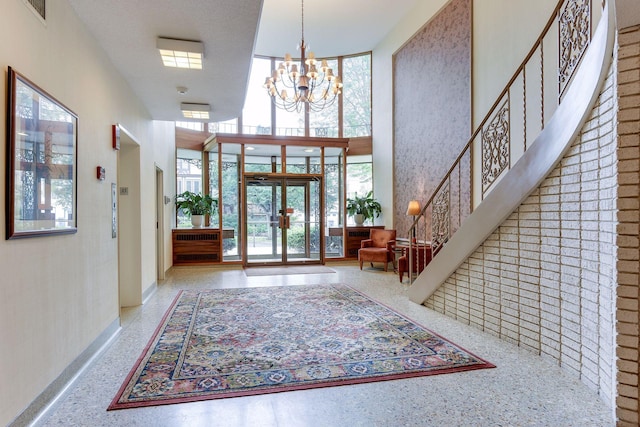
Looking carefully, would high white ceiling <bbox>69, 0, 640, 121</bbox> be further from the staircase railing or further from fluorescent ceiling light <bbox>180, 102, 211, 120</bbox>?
the staircase railing

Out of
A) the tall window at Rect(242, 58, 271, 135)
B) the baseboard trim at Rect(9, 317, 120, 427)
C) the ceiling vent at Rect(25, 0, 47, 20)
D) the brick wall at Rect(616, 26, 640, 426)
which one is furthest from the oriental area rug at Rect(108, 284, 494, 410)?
the tall window at Rect(242, 58, 271, 135)

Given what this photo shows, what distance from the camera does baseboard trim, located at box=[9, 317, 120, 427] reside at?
2089mm

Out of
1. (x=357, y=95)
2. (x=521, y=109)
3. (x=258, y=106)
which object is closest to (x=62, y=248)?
(x=521, y=109)

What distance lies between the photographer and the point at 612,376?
2.20m

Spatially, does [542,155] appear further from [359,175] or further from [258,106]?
[258,106]

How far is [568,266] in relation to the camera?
2.79m

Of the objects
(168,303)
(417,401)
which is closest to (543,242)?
(417,401)

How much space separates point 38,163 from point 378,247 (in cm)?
689

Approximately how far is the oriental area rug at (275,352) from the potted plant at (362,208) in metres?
4.34

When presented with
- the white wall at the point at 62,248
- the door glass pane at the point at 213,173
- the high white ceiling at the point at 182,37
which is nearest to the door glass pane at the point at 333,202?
the door glass pane at the point at 213,173

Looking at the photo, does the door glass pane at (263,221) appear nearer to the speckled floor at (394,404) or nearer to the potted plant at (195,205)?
the potted plant at (195,205)

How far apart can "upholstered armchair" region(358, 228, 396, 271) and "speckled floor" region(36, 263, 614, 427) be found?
174 inches

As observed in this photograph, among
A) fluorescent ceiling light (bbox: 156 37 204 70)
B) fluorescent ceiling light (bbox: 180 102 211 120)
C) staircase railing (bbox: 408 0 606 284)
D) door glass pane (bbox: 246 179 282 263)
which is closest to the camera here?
staircase railing (bbox: 408 0 606 284)

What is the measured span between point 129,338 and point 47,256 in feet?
5.25
